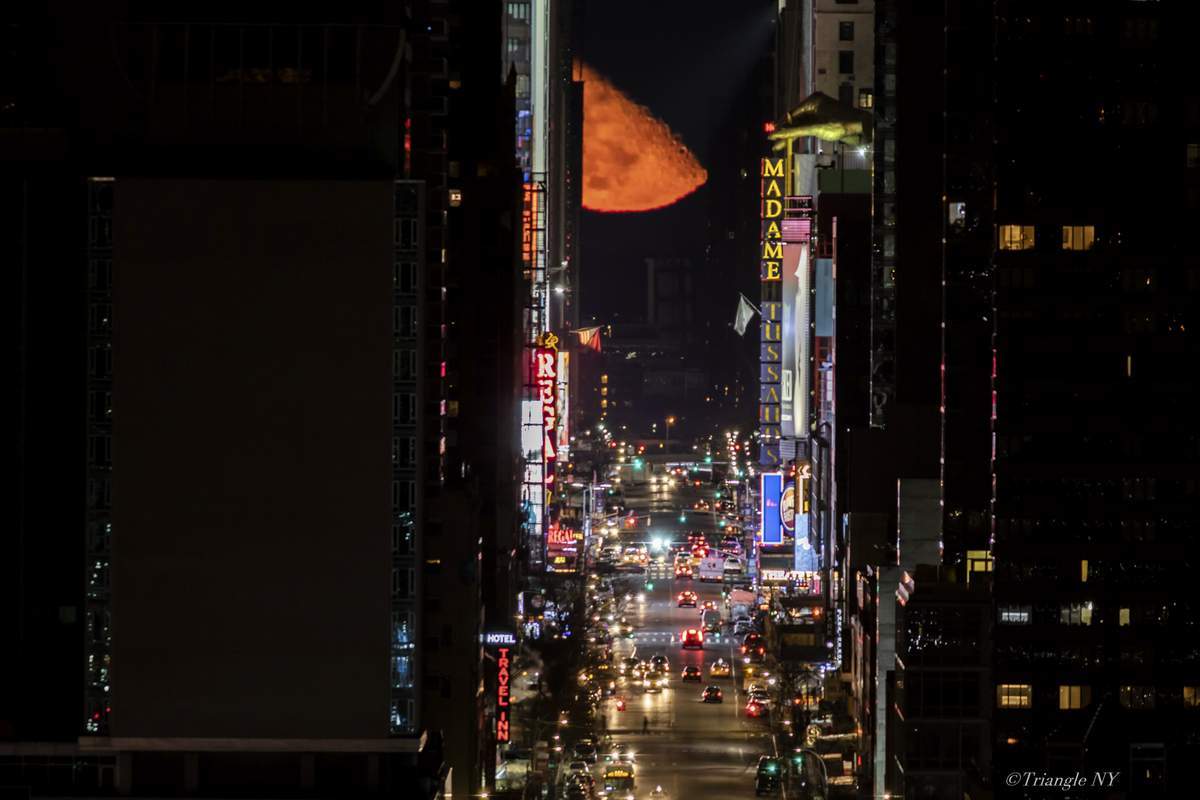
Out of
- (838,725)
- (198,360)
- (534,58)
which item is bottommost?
(838,725)

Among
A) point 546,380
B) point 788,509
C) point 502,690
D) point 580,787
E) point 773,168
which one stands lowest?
point 580,787

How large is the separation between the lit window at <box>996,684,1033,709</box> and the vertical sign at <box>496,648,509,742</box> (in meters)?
15.7

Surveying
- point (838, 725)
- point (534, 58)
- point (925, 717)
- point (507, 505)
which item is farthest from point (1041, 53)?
point (534, 58)

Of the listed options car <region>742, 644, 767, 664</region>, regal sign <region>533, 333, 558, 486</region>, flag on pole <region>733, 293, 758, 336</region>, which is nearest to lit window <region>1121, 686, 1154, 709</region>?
car <region>742, 644, 767, 664</region>

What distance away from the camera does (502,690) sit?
7281 centimetres

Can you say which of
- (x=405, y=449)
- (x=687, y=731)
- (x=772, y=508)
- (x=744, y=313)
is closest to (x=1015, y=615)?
(x=687, y=731)

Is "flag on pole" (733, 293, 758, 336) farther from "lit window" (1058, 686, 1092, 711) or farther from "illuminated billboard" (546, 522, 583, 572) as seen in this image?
"lit window" (1058, 686, 1092, 711)

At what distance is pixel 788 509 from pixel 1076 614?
52684 mm

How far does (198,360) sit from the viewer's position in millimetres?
49750

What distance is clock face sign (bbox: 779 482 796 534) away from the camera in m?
121

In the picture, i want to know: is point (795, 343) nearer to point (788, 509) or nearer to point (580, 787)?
point (788, 509)

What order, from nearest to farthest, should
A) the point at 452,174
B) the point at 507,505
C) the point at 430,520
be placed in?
the point at 430,520 → the point at 452,174 → the point at 507,505

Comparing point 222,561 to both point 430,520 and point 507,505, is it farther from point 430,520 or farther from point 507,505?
point 507,505

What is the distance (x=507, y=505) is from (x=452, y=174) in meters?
16.0
